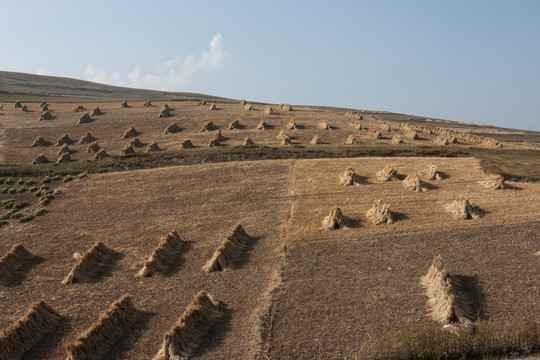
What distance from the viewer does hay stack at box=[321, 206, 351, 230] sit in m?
37.7

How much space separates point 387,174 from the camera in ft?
159

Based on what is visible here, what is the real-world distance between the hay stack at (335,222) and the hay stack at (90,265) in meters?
17.4

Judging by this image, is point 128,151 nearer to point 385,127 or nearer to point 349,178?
point 349,178

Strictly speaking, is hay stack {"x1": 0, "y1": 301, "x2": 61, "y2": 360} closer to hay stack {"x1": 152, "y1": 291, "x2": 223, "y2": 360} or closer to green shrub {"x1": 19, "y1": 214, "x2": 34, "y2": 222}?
hay stack {"x1": 152, "y1": 291, "x2": 223, "y2": 360}

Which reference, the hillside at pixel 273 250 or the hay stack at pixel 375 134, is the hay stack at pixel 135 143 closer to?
the hillside at pixel 273 250

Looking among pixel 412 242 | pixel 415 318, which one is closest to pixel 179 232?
pixel 412 242

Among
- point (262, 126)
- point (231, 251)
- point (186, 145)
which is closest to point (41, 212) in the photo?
point (231, 251)

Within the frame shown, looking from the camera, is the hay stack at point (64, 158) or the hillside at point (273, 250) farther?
the hay stack at point (64, 158)

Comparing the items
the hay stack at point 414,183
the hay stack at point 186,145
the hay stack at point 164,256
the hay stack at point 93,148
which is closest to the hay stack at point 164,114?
the hay stack at point 93,148

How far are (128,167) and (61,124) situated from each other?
35436mm

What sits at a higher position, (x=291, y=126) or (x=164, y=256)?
(x=291, y=126)

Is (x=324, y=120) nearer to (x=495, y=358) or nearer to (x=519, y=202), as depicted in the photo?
(x=519, y=202)

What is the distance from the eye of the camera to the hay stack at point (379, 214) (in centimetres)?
3775

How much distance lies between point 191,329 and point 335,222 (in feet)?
55.7
